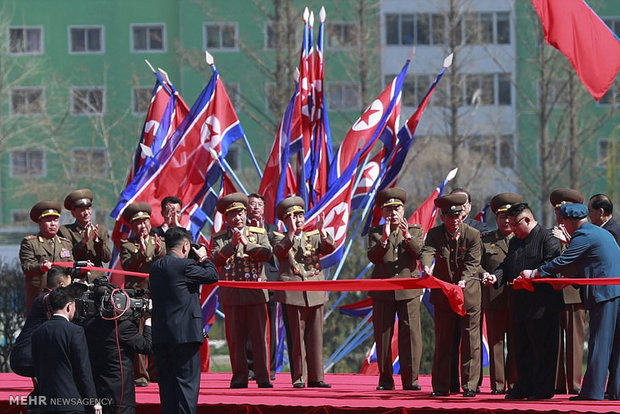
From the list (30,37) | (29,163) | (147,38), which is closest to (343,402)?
(147,38)

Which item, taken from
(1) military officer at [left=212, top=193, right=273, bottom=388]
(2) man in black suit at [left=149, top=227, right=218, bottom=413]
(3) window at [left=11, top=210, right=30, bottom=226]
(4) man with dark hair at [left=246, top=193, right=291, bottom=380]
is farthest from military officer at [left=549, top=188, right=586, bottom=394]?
(3) window at [left=11, top=210, right=30, bottom=226]

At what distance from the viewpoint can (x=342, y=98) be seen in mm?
40438

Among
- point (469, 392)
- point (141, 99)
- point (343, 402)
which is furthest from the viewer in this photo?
point (141, 99)

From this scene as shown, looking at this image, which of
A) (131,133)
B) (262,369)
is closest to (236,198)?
(262,369)

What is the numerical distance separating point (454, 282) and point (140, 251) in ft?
10.7

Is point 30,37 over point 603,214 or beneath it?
over

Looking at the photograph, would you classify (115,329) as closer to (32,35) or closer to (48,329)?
(48,329)

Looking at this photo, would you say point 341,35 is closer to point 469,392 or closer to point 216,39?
point 216,39

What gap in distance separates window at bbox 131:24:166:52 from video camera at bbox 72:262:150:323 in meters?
34.0

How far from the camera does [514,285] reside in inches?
420

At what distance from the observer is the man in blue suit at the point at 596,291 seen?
1044cm

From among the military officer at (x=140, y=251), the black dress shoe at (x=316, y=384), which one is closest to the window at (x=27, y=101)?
the military officer at (x=140, y=251)

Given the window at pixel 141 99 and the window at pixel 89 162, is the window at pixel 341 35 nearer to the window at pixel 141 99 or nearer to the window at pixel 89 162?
the window at pixel 141 99

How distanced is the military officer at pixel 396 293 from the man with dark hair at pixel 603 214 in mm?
1647
